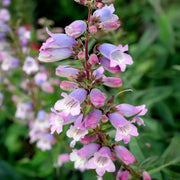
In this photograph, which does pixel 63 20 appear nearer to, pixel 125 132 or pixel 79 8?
pixel 79 8

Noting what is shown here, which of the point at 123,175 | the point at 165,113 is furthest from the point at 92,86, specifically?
the point at 165,113

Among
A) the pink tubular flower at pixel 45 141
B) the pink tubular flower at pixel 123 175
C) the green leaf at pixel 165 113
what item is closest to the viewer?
the pink tubular flower at pixel 123 175

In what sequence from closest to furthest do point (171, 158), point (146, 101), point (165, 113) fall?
1. point (171, 158)
2. point (146, 101)
3. point (165, 113)

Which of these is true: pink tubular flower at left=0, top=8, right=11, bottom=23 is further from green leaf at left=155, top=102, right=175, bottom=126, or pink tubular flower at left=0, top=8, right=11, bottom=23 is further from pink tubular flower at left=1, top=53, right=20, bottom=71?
green leaf at left=155, top=102, right=175, bottom=126

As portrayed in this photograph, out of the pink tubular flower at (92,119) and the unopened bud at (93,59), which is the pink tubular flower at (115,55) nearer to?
the unopened bud at (93,59)

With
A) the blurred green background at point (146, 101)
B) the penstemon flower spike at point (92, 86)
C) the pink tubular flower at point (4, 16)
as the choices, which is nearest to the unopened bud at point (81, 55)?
the penstemon flower spike at point (92, 86)

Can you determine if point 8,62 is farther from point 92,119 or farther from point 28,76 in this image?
point 92,119
